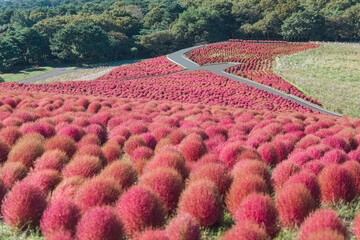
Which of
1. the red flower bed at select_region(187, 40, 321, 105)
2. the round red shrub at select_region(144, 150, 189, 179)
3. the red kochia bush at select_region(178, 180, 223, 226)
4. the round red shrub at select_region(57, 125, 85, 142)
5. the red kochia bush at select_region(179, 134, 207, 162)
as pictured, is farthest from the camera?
the red flower bed at select_region(187, 40, 321, 105)

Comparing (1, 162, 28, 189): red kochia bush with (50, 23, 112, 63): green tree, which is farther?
(50, 23, 112, 63): green tree

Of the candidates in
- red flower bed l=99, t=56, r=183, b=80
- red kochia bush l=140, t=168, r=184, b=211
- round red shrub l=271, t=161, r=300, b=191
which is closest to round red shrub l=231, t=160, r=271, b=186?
round red shrub l=271, t=161, r=300, b=191

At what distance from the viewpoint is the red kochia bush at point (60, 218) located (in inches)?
109

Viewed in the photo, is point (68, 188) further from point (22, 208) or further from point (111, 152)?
point (111, 152)

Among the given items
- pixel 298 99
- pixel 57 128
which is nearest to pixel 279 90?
pixel 298 99

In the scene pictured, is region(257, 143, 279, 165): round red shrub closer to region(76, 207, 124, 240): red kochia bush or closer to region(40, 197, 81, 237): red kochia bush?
region(76, 207, 124, 240): red kochia bush

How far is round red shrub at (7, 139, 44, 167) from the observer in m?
4.64

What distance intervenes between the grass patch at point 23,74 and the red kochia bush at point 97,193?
50.0 meters

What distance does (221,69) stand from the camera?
1519 inches

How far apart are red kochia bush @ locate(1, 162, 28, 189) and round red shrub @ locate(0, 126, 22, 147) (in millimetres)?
1693

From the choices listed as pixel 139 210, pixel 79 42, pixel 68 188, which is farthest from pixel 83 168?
pixel 79 42

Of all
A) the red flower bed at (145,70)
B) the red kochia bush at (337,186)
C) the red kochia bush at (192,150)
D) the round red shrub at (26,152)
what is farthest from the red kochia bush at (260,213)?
the red flower bed at (145,70)

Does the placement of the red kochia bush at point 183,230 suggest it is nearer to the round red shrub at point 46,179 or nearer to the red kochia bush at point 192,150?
the round red shrub at point 46,179

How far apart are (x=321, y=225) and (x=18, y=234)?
10.7ft
